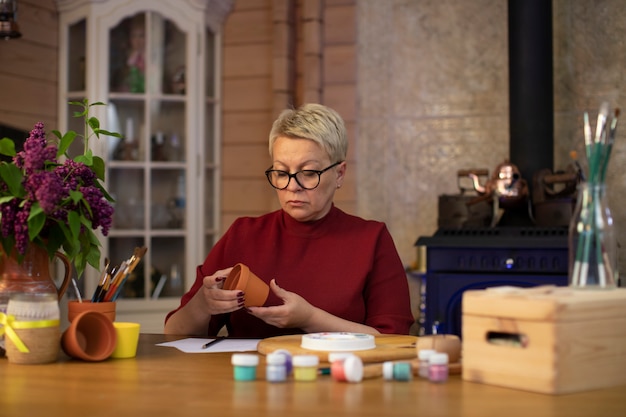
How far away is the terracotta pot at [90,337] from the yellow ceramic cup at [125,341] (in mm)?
15

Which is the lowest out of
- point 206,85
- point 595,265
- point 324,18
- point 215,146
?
point 595,265

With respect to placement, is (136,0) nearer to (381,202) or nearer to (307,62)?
(307,62)

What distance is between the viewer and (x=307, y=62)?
15.2 feet

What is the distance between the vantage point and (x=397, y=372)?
55.7 inches

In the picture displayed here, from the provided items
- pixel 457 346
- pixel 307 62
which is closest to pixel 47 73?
pixel 307 62

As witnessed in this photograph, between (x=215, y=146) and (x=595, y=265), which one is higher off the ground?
(x=215, y=146)

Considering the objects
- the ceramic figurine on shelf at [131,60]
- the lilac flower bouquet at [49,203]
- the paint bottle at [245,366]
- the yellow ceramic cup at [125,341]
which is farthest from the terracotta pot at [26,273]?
the ceramic figurine on shelf at [131,60]

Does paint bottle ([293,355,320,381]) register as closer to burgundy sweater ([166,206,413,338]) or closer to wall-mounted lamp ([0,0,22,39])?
burgundy sweater ([166,206,413,338])

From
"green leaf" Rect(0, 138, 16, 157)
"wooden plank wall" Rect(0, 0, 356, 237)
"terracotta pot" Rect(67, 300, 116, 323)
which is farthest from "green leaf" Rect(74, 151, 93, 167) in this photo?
"wooden plank wall" Rect(0, 0, 356, 237)

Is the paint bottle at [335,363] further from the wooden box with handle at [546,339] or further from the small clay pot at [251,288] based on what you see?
the small clay pot at [251,288]

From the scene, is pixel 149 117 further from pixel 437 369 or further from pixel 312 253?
pixel 437 369

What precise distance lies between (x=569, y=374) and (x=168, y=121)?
3631 mm

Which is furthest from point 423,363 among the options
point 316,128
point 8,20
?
point 8,20

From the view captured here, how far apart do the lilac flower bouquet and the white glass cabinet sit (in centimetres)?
282
